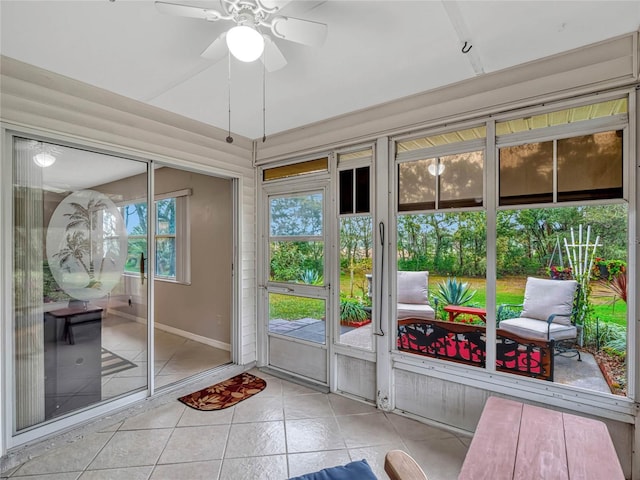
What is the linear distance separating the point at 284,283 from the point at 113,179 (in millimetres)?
1945

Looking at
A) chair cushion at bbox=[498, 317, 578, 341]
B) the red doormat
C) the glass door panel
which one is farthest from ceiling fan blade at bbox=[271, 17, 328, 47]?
the red doormat

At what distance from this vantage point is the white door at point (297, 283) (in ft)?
10.8

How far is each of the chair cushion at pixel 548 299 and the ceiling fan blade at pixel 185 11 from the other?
8.32 ft

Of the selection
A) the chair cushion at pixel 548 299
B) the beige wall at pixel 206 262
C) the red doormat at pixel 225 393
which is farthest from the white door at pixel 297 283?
the chair cushion at pixel 548 299

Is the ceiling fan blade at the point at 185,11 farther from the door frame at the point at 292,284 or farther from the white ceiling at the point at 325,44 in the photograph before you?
the door frame at the point at 292,284

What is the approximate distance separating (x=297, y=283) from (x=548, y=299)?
2.27 metres

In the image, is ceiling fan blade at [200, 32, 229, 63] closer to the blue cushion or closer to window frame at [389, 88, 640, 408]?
window frame at [389, 88, 640, 408]

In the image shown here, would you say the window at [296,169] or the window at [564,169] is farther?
the window at [296,169]

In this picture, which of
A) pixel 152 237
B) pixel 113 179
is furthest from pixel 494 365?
pixel 113 179

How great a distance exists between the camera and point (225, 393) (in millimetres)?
3100

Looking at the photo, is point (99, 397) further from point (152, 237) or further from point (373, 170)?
point (373, 170)

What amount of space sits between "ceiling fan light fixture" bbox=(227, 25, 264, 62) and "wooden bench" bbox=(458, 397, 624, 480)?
2159 mm

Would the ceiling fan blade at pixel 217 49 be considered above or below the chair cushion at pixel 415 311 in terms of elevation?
above

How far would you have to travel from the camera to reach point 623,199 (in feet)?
6.33
